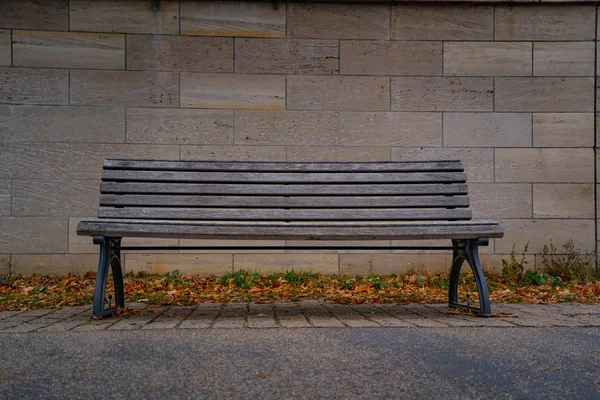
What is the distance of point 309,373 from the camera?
2.41 m

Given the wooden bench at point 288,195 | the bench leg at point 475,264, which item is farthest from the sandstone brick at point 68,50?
the bench leg at point 475,264

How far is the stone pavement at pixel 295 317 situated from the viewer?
3.48 m

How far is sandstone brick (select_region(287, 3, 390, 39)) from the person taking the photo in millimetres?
6035

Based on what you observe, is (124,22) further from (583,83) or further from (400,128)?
(583,83)

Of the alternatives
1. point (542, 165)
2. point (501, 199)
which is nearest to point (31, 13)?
point (501, 199)

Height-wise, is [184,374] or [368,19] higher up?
[368,19]

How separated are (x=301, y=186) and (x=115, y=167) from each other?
4.34ft

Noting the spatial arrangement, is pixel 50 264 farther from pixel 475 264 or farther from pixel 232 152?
pixel 475 264

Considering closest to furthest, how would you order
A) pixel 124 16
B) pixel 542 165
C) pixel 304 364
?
1. pixel 304 364
2. pixel 124 16
3. pixel 542 165

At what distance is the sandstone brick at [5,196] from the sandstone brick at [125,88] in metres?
1.08

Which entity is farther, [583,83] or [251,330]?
[583,83]

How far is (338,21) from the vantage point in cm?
607

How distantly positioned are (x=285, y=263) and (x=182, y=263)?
1.07 m

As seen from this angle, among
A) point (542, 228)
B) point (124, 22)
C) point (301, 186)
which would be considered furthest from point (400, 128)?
point (124, 22)
